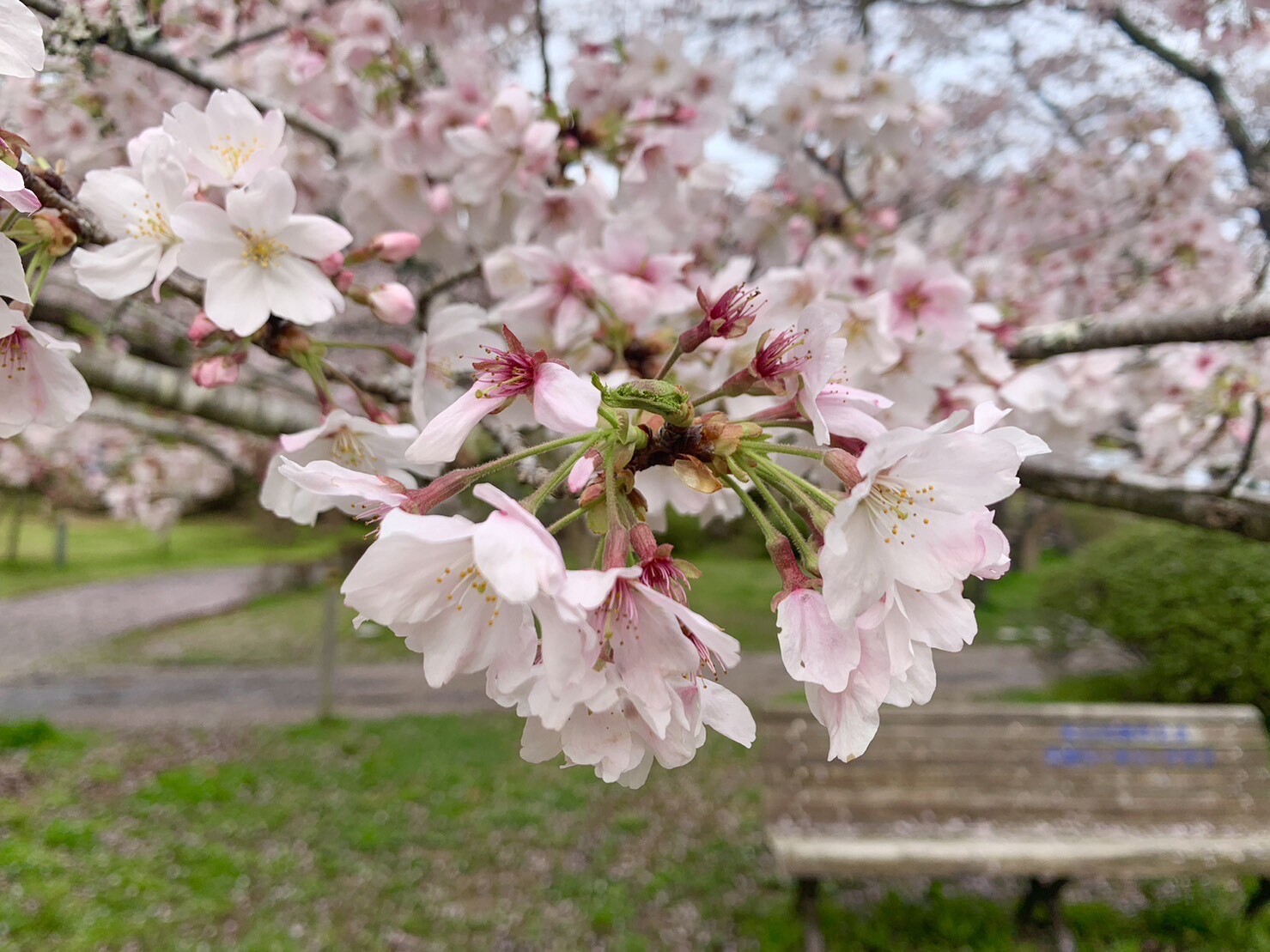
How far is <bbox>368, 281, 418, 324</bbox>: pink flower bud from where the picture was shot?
1149mm

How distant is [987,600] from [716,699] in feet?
41.5

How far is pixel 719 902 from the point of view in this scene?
402cm

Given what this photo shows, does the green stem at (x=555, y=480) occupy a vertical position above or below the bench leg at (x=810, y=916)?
above

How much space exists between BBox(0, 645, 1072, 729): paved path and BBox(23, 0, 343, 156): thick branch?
19.4 ft

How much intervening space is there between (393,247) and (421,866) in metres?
4.13

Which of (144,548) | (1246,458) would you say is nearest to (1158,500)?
(1246,458)

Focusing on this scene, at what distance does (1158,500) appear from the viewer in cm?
212

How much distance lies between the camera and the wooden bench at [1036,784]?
3.68 meters

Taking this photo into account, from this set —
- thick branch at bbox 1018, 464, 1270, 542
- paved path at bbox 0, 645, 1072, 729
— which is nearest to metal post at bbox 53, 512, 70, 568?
paved path at bbox 0, 645, 1072, 729

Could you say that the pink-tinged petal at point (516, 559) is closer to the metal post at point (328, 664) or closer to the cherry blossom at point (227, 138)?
the cherry blossom at point (227, 138)

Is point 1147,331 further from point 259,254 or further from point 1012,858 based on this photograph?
point 1012,858

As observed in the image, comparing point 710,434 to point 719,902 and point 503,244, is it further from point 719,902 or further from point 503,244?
point 719,902

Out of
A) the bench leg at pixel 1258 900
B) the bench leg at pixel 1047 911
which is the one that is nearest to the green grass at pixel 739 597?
the bench leg at pixel 1047 911

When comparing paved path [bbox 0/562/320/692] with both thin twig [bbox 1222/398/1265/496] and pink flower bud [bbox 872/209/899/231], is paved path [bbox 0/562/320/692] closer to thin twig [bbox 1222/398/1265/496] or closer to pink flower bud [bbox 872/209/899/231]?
pink flower bud [bbox 872/209/899/231]
